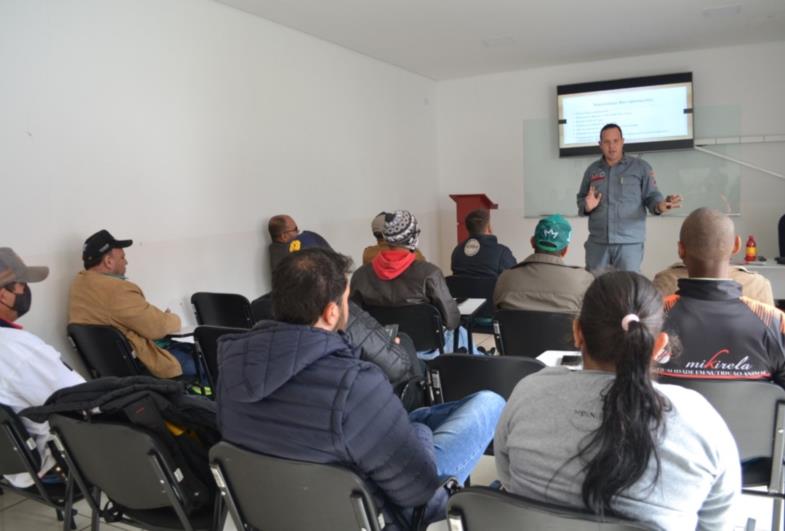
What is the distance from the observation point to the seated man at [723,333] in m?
1.81

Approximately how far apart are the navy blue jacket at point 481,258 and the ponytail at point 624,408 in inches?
132

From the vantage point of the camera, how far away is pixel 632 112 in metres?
7.09

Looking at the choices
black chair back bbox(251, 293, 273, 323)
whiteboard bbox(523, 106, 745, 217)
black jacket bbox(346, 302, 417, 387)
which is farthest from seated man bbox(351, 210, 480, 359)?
whiteboard bbox(523, 106, 745, 217)

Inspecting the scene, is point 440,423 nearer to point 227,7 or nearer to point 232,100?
point 232,100

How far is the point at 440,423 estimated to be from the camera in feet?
6.74

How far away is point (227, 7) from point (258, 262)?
2090 millimetres

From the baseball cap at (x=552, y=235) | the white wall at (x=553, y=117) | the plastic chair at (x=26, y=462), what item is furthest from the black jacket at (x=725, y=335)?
the white wall at (x=553, y=117)

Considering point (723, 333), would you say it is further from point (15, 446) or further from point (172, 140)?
point (172, 140)

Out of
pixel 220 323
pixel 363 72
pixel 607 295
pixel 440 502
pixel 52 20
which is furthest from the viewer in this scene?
pixel 363 72

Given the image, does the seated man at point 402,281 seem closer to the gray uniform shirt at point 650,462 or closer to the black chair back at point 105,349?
the black chair back at point 105,349

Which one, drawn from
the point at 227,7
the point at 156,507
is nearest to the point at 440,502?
the point at 156,507

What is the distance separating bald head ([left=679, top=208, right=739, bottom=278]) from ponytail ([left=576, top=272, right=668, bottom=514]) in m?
1.02

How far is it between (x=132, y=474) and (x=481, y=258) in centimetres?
333

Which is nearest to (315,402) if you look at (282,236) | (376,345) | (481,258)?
(376,345)
